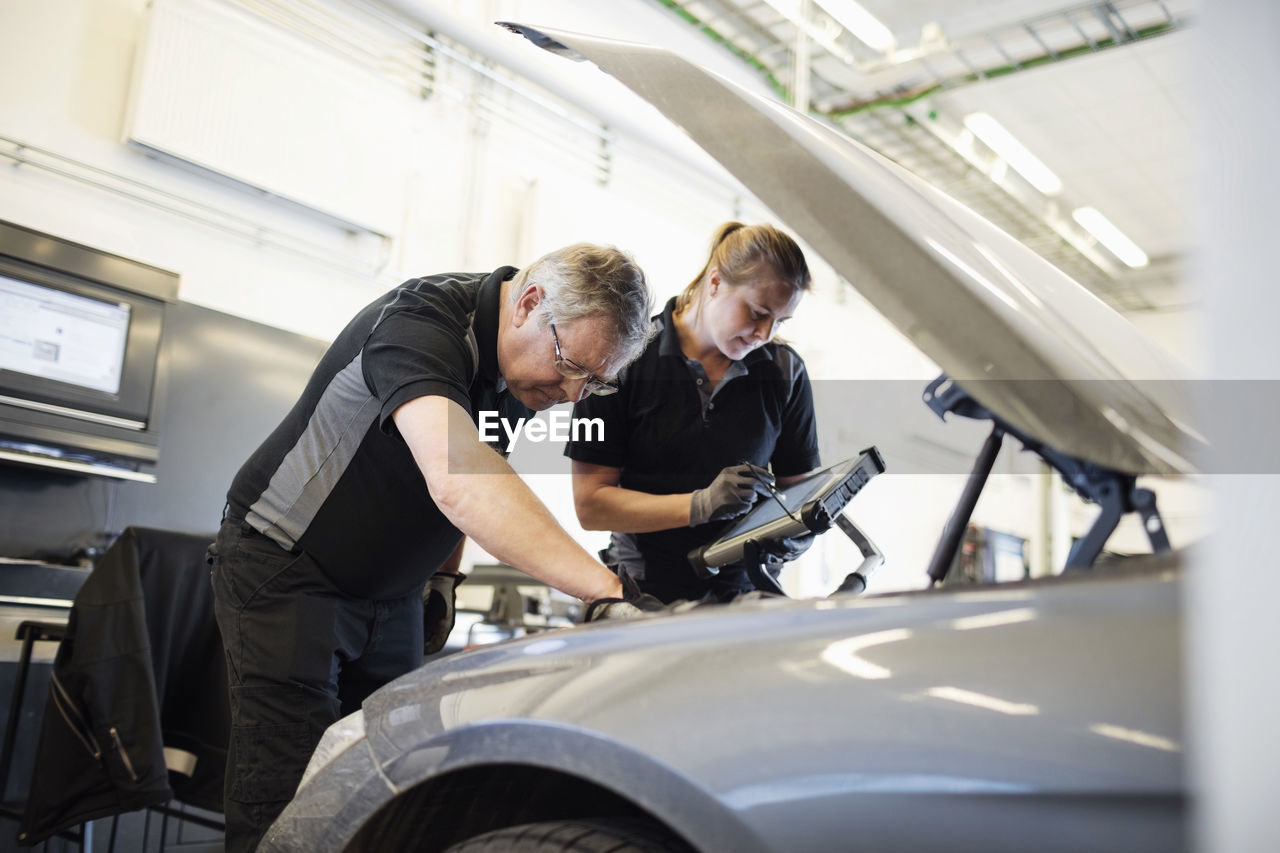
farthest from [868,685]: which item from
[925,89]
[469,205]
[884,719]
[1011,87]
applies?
[1011,87]

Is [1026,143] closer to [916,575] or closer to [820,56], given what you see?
[820,56]

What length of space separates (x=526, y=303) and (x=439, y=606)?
0.66 meters

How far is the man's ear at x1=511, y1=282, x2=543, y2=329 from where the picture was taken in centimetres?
138

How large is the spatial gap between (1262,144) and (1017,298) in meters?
0.35

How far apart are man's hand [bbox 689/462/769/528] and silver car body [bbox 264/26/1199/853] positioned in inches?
23.8

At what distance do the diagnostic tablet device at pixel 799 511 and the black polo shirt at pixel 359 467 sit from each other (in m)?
0.40

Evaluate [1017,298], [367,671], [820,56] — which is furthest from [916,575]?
[1017,298]

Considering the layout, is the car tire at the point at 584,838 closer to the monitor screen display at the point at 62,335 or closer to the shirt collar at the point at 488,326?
the shirt collar at the point at 488,326

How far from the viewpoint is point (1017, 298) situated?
2.35ft

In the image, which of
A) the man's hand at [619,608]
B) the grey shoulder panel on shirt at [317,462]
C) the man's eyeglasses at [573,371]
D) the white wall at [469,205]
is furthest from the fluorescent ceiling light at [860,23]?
the man's hand at [619,608]

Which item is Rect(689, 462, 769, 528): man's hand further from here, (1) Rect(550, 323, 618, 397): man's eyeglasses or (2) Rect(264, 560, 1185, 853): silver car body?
(2) Rect(264, 560, 1185, 853): silver car body

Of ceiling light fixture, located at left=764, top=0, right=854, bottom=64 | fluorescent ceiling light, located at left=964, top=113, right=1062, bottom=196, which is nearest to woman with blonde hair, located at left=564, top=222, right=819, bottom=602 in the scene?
ceiling light fixture, located at left=764, top=0, right=854, bottom=64

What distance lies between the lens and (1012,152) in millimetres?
6352

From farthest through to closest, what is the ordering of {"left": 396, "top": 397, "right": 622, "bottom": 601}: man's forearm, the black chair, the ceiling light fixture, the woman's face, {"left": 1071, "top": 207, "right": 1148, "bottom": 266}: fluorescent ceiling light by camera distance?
Answer: {"left": 1071, "top": 207, "right": 1148, "bottom": 266}: fluorescent ceiling light → the ceiling light fixture → the black chair → the woman's face → {"left": 396, "top": 397, "right": 622, "bottom": 601}: man's forearm
